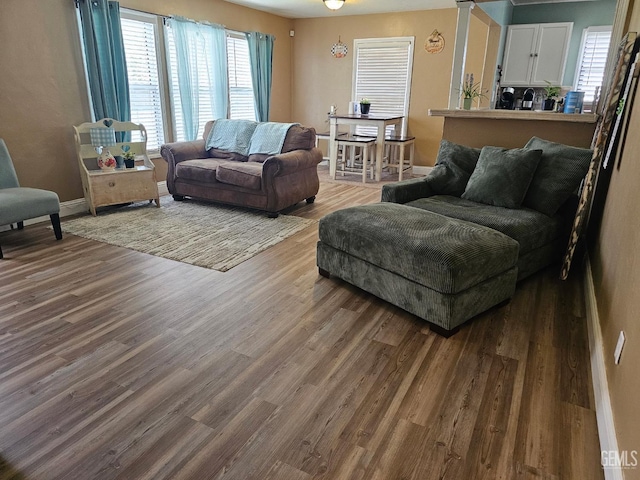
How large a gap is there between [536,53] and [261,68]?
4224mm

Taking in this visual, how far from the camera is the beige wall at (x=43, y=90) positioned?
12.6 ft

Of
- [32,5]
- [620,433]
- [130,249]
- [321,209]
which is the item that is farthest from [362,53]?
[620,433]

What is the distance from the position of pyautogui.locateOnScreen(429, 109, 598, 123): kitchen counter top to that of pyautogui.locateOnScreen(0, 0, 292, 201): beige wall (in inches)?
145

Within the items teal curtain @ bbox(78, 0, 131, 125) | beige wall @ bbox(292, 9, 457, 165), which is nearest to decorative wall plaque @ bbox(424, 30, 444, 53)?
beige wall @ bbox(292, 9, 457, 165)

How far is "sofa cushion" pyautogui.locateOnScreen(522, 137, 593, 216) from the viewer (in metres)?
2.97

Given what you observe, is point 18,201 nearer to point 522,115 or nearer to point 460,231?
point 460,231

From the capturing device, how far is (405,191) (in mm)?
3357

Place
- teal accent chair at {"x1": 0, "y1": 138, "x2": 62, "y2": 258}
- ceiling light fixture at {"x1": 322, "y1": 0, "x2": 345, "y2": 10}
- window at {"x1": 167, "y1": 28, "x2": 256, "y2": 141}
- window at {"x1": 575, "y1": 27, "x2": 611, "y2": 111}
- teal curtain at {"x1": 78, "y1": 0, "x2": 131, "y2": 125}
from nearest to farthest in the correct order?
teal accent chair at {"x1": 0, "y1": 138, "x2": 62, "y2": 258}, teal curtain at {"x1": 78, "y1": 0, "x2": 131, "y2": 125}, ceiling light fixture at {"x1": 322, "y1": 0, "x2": 345, "y2": 10}, window at {"x1": 167, "y1": 28, "x2": 256, "y2": 141}, window at {"x1": 575, "y1": 27, "x2": 611, "y2": 111}

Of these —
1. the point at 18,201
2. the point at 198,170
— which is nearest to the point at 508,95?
the point at 198,170

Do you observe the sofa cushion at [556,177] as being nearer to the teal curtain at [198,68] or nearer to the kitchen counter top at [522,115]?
the kitchen counter top at [522,115]

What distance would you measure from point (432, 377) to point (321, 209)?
3062mm

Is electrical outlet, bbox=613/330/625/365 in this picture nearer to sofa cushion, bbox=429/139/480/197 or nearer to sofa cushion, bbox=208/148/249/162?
sofa cushion, bbox=429/139/480/197

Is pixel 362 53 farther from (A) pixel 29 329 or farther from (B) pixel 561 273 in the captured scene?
(A) pixel 29 329

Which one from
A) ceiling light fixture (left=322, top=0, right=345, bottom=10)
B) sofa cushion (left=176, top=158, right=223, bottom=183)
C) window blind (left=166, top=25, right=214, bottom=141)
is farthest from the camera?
window blind (left=166, top=25, right=214, bottom=141)
